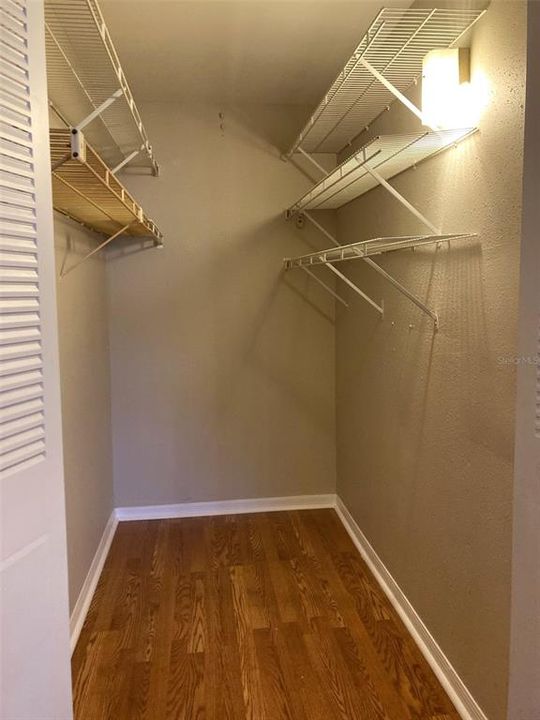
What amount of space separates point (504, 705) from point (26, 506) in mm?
1409

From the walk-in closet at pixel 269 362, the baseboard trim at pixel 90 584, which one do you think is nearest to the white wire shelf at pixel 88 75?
the walk-in closet at pixel 269 362

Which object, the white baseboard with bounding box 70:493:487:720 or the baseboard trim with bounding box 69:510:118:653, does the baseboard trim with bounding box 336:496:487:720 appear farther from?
the baseboard trim with bounding box 69:510:118:653

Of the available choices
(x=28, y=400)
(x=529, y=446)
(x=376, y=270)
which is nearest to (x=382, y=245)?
(x=376, y=270)

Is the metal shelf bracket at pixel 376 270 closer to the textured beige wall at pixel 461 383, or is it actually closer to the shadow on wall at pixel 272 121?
the textured beige wall at pixel 461 383

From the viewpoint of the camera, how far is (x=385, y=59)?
1.86 meters

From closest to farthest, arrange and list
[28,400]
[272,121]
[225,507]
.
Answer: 1. [28,400]
2. [272,121]
3. [225,507]

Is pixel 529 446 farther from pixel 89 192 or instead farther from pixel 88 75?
pixel 88 75

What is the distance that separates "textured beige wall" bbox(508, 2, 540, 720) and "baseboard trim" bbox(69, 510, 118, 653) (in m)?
1.43

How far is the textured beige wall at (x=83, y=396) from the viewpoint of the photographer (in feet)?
7.08

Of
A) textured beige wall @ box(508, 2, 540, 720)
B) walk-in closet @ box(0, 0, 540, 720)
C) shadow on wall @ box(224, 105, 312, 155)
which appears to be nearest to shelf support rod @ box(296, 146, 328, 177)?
walk-in closet @ box(0, 0, 540, 720)

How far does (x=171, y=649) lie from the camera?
2096 millimetres

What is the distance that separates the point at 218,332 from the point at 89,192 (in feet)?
5.09

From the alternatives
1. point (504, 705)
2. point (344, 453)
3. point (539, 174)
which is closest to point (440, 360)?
point (539, 174)

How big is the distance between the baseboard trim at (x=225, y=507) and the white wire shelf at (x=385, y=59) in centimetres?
212
